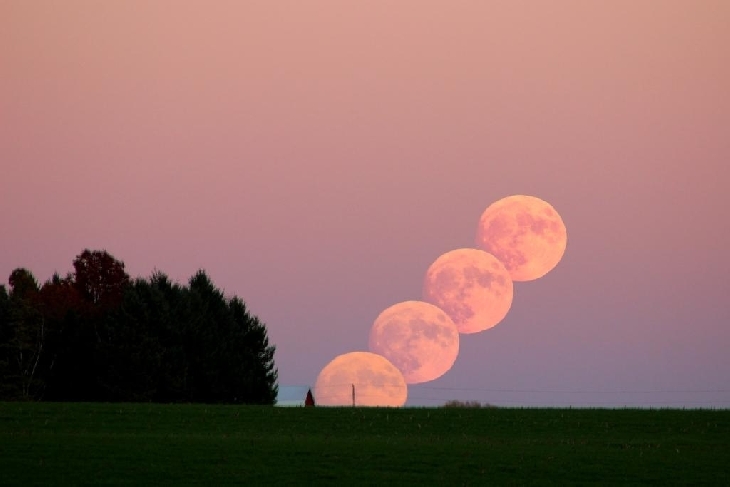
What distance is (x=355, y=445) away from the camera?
149 feet

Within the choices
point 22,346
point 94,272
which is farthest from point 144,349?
point 94,272

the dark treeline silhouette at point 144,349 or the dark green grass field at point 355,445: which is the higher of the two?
the dark treeline silhouette at point 144,349

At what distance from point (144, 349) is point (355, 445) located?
57802 millimetres

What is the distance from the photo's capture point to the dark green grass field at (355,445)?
37062mm

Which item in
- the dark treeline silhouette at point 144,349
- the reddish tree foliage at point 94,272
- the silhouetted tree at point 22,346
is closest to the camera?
the dark treeline silhouette at point 144,349

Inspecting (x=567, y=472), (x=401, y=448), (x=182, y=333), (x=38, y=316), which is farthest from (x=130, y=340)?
(x=567, y=472)

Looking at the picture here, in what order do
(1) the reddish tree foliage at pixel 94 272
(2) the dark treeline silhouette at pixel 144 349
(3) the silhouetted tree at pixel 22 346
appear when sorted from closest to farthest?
1. (2) the dark treeline silhouette at pixel 144 349
2. (3) the silhouetted tree at pixel 22 346
3. (1) the reddish tree foliage at pixel 94 272

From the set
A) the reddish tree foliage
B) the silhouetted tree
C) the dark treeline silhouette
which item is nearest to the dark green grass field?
the dark treeline silhouette

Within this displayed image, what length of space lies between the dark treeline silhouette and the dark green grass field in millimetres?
37837

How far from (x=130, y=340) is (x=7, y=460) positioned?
64.0 metres

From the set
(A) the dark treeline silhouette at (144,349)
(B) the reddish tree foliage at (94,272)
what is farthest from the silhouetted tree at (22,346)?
(B) the reddish tree foliage at (94,272)

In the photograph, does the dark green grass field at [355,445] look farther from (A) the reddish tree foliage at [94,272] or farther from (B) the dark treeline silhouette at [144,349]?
(A) the reddish tree foliage at [94,272]

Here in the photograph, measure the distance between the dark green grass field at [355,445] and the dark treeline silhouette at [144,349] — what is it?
124 feet

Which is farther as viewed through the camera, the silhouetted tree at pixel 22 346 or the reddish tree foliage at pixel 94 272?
the reddish tree foliage at pixel 94 272
